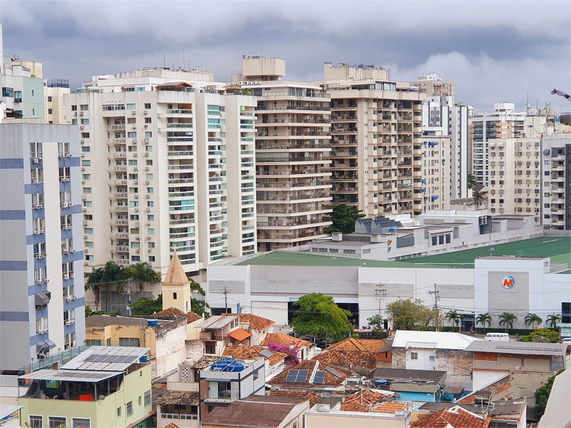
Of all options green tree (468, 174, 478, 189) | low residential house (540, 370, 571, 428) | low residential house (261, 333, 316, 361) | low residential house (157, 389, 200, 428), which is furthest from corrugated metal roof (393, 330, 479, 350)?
green tree (468, 174, 478, 189)

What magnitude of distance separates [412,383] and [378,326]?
15.7 meters

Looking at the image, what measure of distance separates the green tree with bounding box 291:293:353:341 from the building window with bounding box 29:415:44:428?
21977 millimetres

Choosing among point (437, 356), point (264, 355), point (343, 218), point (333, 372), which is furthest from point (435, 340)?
point (343, 218)

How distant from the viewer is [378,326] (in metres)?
47.1

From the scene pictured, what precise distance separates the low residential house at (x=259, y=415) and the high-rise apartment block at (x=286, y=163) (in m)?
41.8

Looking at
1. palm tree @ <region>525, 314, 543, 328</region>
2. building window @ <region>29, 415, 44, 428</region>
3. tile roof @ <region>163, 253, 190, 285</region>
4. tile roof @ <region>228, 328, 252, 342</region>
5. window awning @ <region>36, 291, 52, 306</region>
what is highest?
window awning @ <region>36, 291, 52, 306</region>

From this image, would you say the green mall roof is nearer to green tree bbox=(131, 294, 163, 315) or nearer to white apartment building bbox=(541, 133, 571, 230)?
white apartment building bbox=(541, 133, 571, 230)

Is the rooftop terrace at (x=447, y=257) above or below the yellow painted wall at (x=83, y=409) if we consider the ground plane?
above

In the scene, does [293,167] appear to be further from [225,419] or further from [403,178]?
[225,419]

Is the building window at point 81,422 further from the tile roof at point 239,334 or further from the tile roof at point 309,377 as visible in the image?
the tile roof at point 239,334

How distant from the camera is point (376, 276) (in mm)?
50062

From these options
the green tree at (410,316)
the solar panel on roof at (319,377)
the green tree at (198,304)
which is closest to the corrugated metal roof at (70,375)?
the solar panel on roof at (319,377)

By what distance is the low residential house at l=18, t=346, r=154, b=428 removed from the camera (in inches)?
912

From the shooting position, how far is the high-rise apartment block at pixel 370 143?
247 feet
